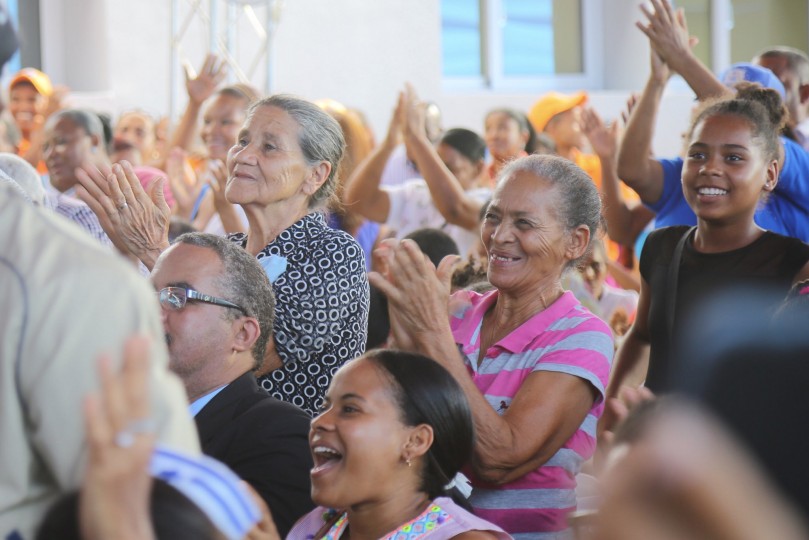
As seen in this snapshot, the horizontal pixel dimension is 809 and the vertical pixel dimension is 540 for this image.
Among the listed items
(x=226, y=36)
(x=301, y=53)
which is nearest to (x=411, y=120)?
(x=226, y=36)

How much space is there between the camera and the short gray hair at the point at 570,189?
9.36ft

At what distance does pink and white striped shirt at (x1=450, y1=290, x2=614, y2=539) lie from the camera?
8.49 ft

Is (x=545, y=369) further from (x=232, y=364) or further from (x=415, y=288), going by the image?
(x=232, y=364)

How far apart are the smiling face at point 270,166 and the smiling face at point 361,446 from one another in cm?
98

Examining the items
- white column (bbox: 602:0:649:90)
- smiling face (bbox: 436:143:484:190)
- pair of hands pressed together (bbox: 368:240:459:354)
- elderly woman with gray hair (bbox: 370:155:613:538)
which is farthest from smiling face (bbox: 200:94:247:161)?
white column (bbox: 602:0:649:90)

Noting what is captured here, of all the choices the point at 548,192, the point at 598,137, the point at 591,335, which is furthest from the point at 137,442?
the point at 598,137

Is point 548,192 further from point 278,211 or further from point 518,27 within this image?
point 518,27

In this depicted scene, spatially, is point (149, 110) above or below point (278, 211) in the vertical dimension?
above

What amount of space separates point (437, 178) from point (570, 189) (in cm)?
182

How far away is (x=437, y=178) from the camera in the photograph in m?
4.66

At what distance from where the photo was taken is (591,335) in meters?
2.66

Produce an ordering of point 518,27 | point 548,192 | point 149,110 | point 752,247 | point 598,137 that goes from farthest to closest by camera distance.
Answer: point 518,27
point 149,110
point 598,137
point 752,247
point 548,192

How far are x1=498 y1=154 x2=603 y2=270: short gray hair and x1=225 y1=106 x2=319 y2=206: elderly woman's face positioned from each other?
64 centimetres

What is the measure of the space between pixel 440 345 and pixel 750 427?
3.45 feet
